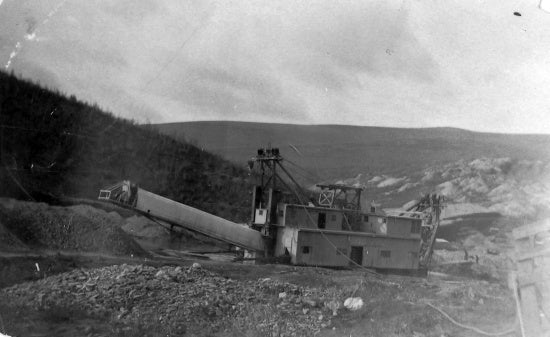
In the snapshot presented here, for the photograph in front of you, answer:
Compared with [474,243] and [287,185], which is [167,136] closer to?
[287,185]

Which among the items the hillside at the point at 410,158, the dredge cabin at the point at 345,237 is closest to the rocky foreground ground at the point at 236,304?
the dredge cabin at the point at 345,237

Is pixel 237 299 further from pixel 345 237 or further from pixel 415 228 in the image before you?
pixel 415 228

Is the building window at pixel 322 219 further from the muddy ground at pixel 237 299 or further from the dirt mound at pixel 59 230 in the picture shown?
the dirt mound at pixel 59 230

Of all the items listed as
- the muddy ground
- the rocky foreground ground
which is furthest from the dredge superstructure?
the rocky foreground ground

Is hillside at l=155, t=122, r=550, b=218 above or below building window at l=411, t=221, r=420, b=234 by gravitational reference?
above

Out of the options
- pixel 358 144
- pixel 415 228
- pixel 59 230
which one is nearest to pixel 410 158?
pixel 358 144

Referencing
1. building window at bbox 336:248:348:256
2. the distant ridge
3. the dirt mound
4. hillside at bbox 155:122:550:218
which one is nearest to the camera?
hillside at bbox 155:122:550:218

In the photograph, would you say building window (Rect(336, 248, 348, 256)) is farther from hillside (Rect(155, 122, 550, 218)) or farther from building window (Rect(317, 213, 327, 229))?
hillside (Rect(155, 122, 550, 218))
